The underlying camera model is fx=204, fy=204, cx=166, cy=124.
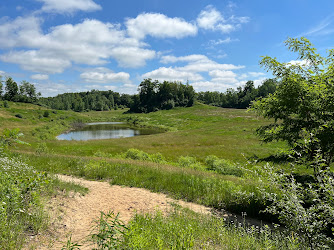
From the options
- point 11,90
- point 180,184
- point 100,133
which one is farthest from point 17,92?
point 180,184

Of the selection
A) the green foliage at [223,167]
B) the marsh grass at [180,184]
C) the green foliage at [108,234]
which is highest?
the green foliage at [108,234]

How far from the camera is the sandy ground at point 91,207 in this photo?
217 inches

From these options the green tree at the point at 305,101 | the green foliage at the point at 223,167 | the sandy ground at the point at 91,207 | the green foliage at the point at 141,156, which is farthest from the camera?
the green foliage at the point at 141,156

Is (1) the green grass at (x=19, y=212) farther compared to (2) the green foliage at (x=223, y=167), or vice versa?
(2) the green foliage at (x=223, y=167)

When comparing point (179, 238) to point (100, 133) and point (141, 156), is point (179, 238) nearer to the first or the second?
point (141, 156)

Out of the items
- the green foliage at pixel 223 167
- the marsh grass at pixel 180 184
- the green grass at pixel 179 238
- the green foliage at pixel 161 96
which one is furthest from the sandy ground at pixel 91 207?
the green foliage at pixel 161 96

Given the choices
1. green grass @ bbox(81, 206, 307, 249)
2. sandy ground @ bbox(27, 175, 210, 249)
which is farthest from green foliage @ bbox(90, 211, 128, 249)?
sandy ground @ bbox(27, 175, 210, 249)

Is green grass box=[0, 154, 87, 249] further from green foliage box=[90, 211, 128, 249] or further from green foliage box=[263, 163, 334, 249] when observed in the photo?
green foliage box=[263, 163, 334, 249]

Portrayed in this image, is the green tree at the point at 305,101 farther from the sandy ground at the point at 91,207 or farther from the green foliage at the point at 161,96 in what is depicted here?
the green foliage at the point at 161,96

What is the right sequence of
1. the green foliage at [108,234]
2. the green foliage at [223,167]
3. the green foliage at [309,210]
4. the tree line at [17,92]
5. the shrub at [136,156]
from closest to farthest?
the green foliage at [108,234] → the green foliage at [309,210] → the green foliage at [223,167] → the shrub at [136,156] → the tree line at [17,92]

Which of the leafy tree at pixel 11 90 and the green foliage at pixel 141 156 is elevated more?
the leafy tree at pixel 11 90

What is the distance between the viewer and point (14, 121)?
67250 mm

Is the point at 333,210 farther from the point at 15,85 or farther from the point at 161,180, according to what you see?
the point at 15,85

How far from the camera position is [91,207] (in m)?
8.22
